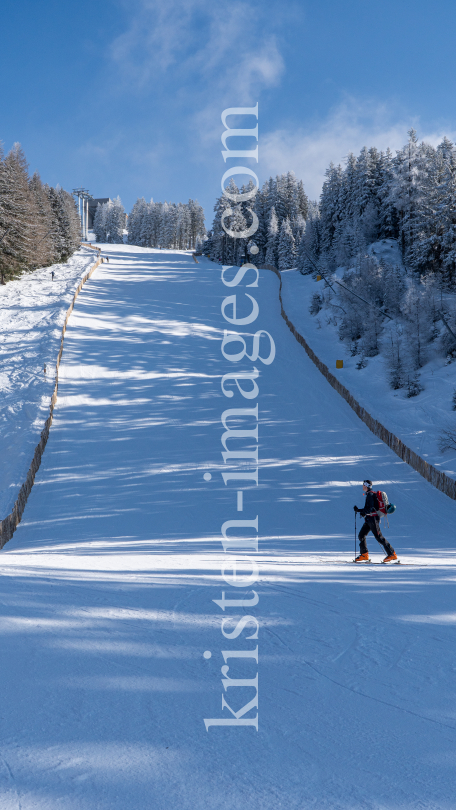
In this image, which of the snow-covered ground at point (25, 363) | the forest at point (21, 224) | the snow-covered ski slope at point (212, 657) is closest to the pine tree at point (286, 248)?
the forest at point (21, 224)

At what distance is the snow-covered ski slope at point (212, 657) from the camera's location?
8.66 ft

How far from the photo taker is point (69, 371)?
23.5 m

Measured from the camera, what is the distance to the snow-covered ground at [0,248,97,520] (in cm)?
1553

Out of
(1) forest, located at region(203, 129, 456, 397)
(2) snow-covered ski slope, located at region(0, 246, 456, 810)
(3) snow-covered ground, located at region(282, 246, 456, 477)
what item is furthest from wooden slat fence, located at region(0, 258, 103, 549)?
(1) forest, located at region(203, 129, 456, 397)

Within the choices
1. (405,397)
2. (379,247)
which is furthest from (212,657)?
(379,247)

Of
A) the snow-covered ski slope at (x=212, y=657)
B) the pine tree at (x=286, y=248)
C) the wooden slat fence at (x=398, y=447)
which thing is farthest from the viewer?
the pine tree at (x=286, y=248)

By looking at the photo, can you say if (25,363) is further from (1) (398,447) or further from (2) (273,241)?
(2) (273,241)

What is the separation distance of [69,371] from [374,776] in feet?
74.9

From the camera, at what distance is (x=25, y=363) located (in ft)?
77.7

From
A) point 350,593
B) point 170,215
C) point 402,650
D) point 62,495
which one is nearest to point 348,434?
point 62,495

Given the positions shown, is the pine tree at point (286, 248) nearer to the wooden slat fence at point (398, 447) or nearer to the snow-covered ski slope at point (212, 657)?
the wooden slat fence at point (398, 447)

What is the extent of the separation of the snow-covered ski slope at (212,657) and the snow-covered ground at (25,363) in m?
2.18

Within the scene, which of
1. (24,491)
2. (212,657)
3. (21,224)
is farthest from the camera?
(21,224)

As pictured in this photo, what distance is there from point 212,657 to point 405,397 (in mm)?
20525
